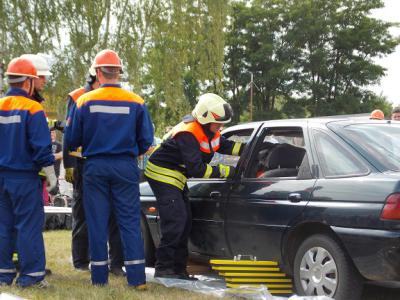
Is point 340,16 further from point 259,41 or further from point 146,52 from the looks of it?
point 146,52

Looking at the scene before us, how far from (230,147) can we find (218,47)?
18.2m

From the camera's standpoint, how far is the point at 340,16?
1542 inches

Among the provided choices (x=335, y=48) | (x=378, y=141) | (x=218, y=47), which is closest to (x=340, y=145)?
(x=378, y=141)

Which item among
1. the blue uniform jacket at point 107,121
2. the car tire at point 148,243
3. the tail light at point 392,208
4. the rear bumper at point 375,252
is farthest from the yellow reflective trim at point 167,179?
the tail light at point 392,208

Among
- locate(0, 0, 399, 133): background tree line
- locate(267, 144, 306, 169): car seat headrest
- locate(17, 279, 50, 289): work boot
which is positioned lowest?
locate(17, 279, 50, 289): work boot

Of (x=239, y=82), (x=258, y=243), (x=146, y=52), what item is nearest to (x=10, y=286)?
(x=258, y=243)

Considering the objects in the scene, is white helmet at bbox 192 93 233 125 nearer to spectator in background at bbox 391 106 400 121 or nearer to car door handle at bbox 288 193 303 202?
car door handle at bbox 288 193 303 202

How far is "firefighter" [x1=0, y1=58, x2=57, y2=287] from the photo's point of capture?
521 cm

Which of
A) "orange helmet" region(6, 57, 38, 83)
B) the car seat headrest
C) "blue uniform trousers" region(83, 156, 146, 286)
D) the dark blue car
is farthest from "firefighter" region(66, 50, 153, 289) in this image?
the car seat headrest

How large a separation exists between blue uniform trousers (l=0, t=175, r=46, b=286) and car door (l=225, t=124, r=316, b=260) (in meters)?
1.61

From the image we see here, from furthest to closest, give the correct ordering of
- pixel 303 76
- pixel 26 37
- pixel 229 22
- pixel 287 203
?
pixel 303 76, pixel 229 22, pixel 26 37, pixel 287 203

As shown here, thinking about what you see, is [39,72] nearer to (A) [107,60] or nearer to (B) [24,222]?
(A) [107,60]

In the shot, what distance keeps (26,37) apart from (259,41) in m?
21.7

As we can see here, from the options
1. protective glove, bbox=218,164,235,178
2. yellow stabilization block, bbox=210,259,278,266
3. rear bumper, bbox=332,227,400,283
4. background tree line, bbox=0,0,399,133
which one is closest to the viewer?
rear bumper, bbox=332,227,400,283
